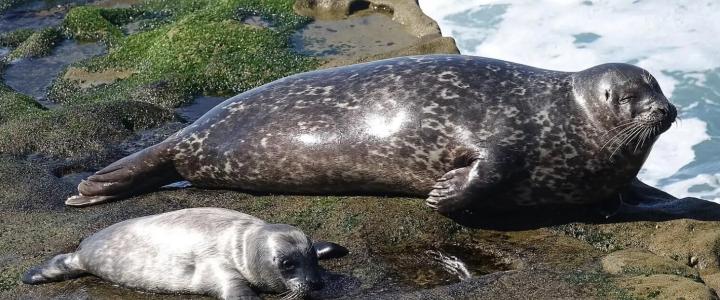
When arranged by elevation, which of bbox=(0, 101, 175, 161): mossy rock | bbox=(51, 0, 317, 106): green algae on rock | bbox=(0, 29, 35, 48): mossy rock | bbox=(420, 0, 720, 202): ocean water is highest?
bbox=(0, 101, 175, 161): mossy rock

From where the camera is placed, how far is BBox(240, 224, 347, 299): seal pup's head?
218 inches

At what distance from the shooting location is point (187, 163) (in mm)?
7812

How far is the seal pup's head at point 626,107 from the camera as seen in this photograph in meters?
6.81

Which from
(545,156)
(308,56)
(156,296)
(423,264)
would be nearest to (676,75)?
(308,56)

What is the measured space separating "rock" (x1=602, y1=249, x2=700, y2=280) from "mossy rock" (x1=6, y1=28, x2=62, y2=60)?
8324 millimetres

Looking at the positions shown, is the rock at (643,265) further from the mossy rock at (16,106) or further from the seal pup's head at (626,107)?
the mossy rock at (16,106)

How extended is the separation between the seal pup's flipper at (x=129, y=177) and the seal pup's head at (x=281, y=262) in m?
2.18

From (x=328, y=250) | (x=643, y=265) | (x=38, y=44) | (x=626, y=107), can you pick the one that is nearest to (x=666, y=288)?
(x=643, y=265)

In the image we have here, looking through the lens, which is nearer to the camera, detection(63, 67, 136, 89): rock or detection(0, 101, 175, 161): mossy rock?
detection(0, 101, 175, 161): mossy rock

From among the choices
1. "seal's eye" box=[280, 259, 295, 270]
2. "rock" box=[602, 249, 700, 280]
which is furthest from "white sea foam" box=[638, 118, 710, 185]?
"seal's eye" box=[280, 259, 295, 270]

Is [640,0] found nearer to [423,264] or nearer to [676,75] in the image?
[676,75]

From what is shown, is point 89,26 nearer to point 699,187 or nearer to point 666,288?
point 699,187

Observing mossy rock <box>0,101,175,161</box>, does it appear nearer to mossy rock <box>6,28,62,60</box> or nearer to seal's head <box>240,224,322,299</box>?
mossy rock <box>6,28,62,60</box>

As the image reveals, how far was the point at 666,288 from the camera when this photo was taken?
5.46 meters
